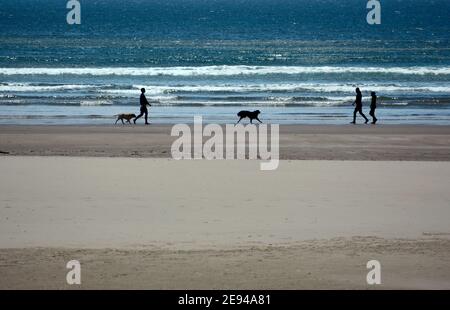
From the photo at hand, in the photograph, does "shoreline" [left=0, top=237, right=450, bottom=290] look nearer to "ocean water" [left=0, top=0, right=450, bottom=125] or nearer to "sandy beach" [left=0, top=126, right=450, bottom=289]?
"sandy beach" [left=0, top=126, right=450, bottom=289]

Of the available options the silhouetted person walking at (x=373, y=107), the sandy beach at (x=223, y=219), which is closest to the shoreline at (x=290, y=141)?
the sandy beach at (x=223, y=219)

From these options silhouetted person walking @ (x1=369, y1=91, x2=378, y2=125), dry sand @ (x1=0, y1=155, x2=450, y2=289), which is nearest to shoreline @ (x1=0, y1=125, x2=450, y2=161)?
silhouetted person walking @ (x1=369, y1=91, x2=378, y2=125)

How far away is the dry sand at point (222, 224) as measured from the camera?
28.6 ft

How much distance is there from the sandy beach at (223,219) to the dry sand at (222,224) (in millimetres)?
22

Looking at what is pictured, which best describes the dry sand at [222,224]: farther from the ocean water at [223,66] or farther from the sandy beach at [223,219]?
the ocean water at [223,66]

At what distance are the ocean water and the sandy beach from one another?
343 inches

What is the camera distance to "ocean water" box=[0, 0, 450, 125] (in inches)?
1128

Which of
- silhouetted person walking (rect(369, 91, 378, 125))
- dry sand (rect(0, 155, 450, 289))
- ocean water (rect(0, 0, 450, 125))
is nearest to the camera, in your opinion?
dry sand (rect(0, 155, 450, 289))

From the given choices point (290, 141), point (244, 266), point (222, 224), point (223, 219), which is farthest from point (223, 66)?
point (244, 266)

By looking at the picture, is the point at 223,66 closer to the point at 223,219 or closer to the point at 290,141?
the point at 290,141

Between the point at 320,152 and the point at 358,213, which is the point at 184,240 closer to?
the point at 358,213
